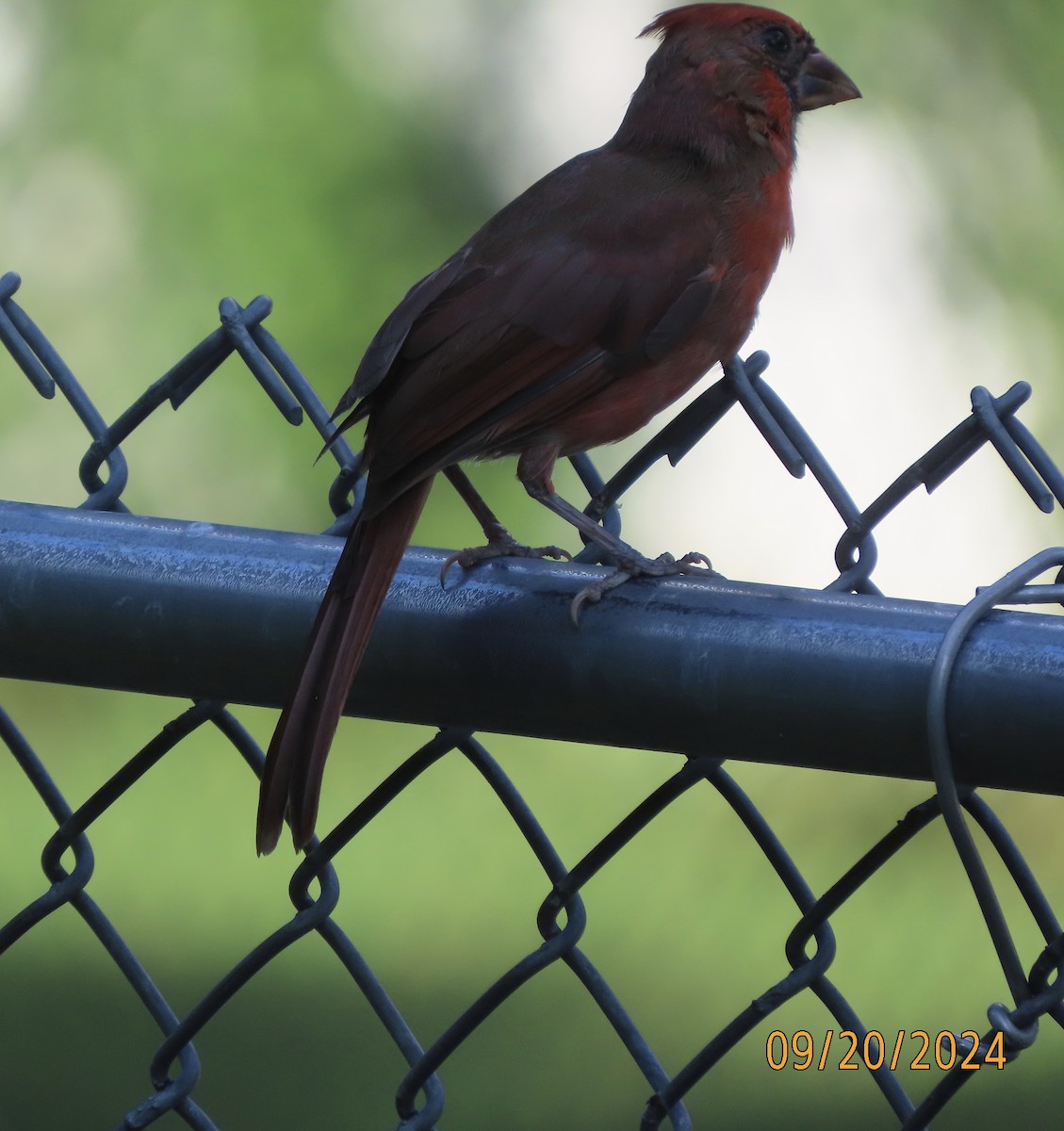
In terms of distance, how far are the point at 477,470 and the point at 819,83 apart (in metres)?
3.20

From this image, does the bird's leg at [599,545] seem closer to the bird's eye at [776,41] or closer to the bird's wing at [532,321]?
the bird's wing at [532,321]

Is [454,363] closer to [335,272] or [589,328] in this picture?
[589,328]

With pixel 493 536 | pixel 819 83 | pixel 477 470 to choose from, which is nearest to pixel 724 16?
pixel 819 83

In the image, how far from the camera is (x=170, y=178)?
638 centimetres

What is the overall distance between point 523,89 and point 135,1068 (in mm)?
3845

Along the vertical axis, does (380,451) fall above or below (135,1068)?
above

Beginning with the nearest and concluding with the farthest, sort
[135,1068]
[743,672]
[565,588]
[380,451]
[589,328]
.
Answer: [743,672]
[565,588]
[380,451]
[589,328]
[135,1068]

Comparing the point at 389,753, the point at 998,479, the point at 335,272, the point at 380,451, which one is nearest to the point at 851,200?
the point at 998,479

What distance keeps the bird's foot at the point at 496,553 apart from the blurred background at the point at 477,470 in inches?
55.4

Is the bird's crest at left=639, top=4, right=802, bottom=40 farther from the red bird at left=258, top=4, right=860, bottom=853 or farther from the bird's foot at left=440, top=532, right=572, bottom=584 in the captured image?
the bird's foot at left=440, top=532, right=572, bottom=584

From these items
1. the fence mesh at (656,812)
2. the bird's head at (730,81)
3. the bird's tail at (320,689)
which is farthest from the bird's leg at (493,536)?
the bird's head at (730,81)

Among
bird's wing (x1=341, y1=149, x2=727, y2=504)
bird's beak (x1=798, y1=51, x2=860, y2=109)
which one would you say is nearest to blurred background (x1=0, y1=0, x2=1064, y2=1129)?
bird's beak (x1=798, y1=51, x2=860, y2=109)

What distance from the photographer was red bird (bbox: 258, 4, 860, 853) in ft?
6.68

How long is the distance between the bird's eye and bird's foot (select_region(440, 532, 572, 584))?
964 mm
